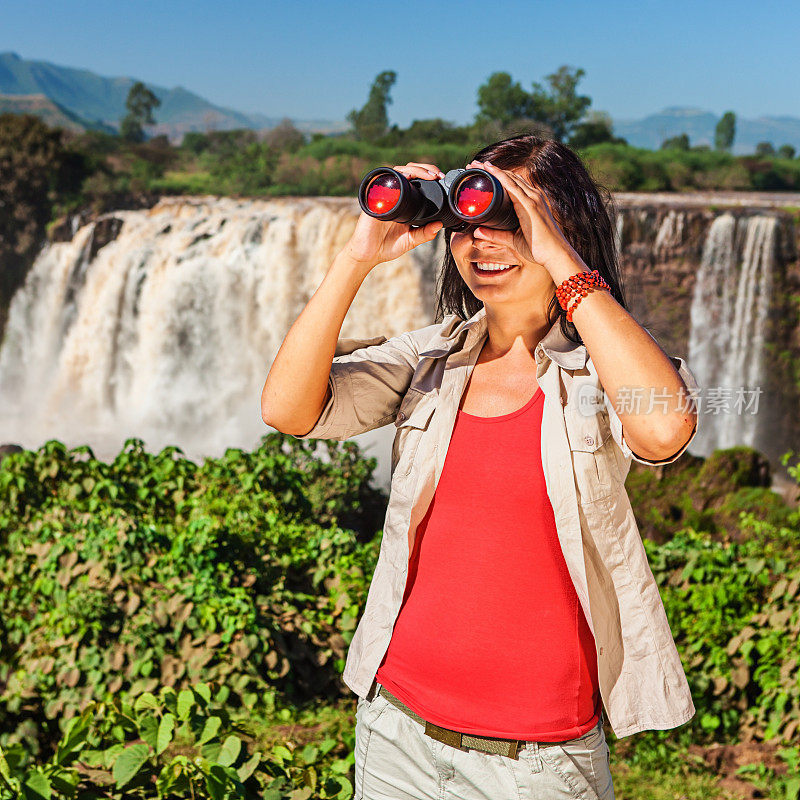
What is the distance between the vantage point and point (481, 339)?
1593 millimetres

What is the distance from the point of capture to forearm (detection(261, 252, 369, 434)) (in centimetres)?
145

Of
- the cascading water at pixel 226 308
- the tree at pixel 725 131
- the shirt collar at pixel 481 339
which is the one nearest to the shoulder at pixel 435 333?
the shirt collar at pixel 481 339

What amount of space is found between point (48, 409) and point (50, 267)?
2.20m

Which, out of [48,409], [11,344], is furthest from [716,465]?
[11,344]

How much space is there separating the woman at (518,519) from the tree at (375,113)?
2183 centimetres

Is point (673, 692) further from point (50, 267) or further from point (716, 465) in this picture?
point (50, 267)

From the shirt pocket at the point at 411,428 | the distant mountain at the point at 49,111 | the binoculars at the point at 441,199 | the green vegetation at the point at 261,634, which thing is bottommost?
the green vegetation at the point at 261,634

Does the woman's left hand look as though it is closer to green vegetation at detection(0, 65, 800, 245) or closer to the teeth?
the teeth

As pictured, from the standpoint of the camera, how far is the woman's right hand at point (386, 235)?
4.75 feet

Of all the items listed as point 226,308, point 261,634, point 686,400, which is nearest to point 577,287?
point 686,400

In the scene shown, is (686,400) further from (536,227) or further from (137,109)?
(137,109)

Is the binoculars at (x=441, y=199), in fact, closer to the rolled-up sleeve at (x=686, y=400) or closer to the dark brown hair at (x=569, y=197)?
the dark brown hair at (x=569, y=197)

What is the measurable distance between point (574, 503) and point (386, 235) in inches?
21.2

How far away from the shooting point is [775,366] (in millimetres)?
10586
